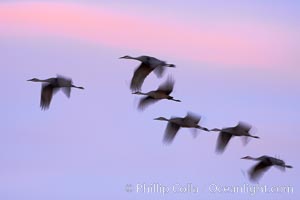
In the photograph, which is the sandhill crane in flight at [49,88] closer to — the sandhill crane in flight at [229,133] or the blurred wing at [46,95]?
the blurred wing at [46,95]

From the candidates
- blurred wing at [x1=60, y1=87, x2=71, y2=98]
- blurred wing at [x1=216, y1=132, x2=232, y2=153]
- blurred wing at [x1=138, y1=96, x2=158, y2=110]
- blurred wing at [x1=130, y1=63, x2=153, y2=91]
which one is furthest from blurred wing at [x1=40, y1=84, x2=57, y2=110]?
blurred wing at [x1=216, y1=132, x2=232, y2=153]

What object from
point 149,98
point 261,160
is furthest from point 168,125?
point 261,160

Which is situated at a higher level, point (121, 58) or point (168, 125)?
point (121, 58)

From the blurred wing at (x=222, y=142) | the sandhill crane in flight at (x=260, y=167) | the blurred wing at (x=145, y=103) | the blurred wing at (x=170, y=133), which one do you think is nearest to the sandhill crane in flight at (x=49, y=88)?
the blurred wing at (x=145, y=103)

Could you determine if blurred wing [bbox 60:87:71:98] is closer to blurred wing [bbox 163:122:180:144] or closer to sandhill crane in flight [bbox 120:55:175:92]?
sandhill crane in flight [bbox 120:55:175:92]

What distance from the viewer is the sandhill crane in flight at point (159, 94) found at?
140 ft

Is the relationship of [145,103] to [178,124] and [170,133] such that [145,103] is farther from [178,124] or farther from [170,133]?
[178,124]

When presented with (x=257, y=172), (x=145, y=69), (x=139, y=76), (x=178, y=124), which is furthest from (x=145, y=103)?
(x=257, y=172)

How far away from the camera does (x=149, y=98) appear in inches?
1770

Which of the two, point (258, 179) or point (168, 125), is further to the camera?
point (168, 125)

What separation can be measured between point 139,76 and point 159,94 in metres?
1.58

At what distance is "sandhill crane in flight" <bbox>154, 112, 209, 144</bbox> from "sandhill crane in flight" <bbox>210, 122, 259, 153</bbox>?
36.2 inches

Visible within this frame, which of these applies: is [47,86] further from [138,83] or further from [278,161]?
[278,161]

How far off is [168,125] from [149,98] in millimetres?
1504
